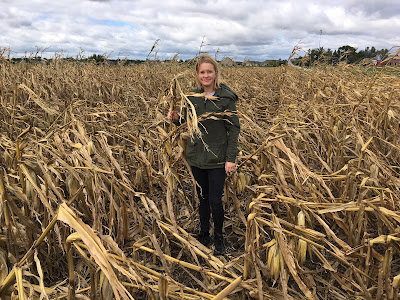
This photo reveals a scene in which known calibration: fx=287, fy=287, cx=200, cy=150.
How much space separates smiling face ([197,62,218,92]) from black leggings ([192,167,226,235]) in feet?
2.36

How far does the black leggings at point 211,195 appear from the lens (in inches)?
93.7

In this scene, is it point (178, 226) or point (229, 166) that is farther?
point (229, 166)

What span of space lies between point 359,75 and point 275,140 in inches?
224

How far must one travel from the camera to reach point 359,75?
643cm

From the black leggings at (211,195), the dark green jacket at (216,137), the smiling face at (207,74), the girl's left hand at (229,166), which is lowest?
the black leggings at (211,195)

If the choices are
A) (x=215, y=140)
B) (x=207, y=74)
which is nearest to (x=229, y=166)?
(x=215, y=140)

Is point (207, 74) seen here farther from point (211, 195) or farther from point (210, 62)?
point (211, 195)

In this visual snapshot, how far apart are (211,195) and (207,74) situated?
0.99m

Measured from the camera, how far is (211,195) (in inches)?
94.7

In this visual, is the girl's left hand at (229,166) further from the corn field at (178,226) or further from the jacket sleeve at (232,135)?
the corn field at (178,226)

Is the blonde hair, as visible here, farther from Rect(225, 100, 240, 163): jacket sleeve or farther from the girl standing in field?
Rect(225, 100, 240, 163): jacket sleeve

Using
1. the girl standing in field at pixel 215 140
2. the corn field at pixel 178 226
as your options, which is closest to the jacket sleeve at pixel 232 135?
the girl standing in field at pixel 215 140

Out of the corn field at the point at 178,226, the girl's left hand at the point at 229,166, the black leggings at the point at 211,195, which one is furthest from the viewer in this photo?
the black leggings at the point at 211,195

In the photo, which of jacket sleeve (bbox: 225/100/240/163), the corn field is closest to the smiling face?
the corn field
